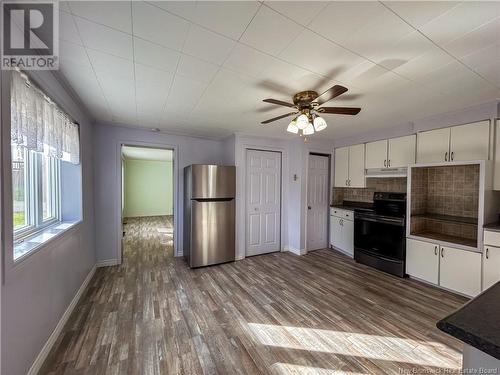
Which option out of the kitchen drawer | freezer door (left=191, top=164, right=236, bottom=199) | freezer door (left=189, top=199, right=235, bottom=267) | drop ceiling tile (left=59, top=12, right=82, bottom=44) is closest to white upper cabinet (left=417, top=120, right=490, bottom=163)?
the kitchen drawer

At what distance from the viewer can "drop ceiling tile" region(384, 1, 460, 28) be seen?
115cm

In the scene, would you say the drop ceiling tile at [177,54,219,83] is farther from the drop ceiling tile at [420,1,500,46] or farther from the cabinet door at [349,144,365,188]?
the cabinet door at [349,144,365,188]

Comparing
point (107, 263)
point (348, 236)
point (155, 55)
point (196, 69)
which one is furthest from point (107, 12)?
point (348, 236)

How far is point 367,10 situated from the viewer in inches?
46.9

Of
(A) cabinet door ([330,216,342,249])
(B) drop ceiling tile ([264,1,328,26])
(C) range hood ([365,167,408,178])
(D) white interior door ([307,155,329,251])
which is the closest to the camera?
(B) drop ceiling tile ([264,1,328,26])

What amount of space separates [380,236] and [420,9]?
3167 mm

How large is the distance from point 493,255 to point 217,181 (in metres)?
3.67

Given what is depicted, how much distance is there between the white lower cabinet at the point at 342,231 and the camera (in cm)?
403

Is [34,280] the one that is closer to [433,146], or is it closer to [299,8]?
[299,8]

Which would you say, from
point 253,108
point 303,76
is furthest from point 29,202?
point 303,76

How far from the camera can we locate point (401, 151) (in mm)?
3418

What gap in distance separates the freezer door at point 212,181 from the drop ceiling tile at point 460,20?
291cm

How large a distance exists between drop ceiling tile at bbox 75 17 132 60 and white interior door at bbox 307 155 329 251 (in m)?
3.64

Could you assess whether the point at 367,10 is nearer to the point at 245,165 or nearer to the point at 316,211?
the point at 245,165
